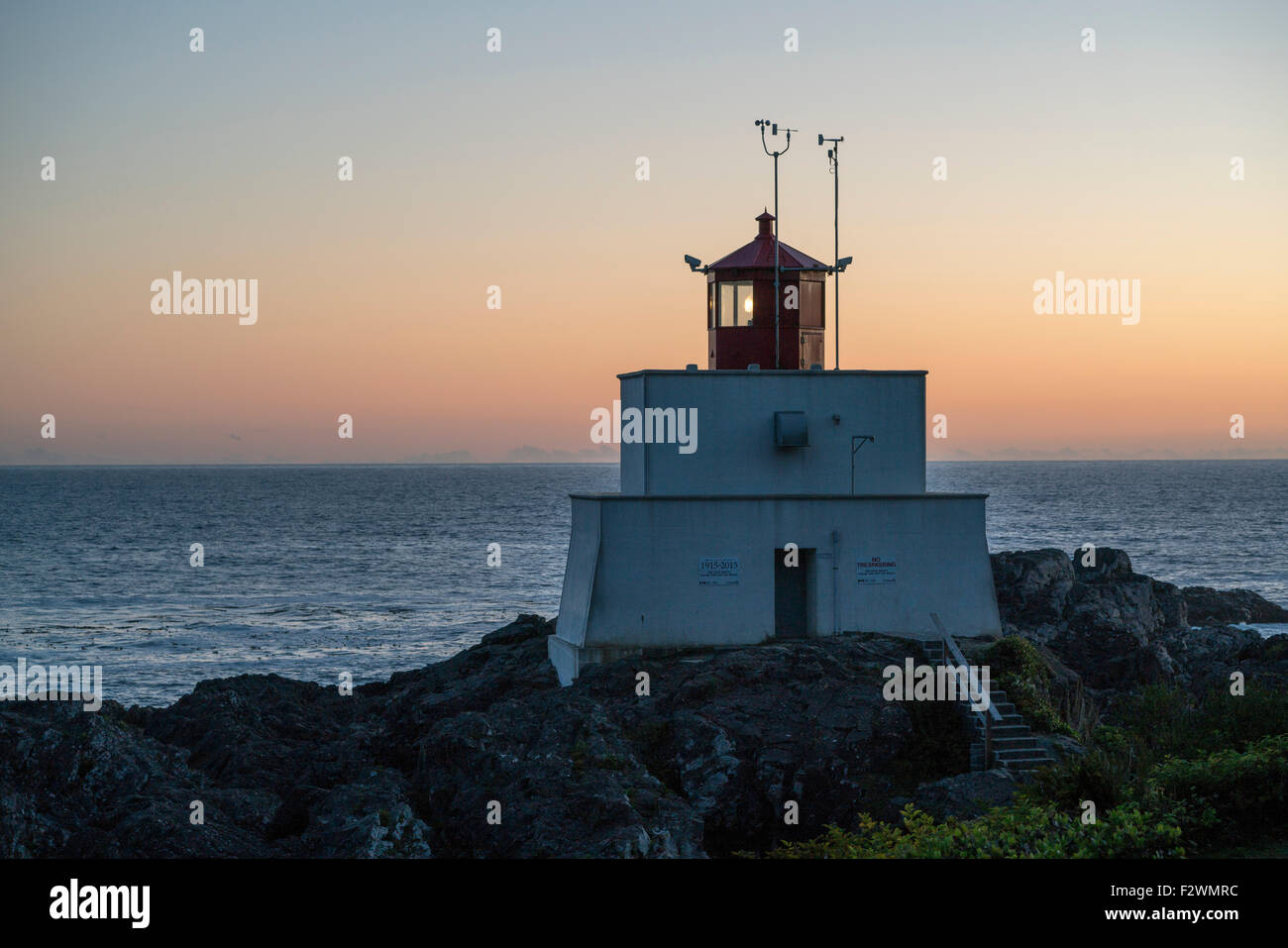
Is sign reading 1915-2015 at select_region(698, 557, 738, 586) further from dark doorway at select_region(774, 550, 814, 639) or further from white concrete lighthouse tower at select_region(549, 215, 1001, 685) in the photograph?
dark doorway at select_region(774, 550, 814, 639)

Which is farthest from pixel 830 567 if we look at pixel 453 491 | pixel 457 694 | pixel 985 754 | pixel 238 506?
pixel 453 491

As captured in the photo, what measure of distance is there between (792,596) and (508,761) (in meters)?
8.74

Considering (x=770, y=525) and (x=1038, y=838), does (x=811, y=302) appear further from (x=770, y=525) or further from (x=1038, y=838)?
(x=1038, y=838)

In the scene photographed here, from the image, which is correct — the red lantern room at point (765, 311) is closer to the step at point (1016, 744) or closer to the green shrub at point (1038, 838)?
the step at point (1016, 744)

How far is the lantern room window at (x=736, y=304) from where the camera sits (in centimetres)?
2419

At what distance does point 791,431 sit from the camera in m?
22.5

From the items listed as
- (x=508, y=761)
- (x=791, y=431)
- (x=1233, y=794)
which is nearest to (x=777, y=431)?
(x=791, y=431)

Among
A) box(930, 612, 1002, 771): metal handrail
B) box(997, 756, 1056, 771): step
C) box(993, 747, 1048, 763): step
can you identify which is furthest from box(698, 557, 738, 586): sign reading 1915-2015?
box(997, 756, 1056, 771): step

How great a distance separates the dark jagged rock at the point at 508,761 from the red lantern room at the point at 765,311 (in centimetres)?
592

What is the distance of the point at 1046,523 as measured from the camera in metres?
93.8

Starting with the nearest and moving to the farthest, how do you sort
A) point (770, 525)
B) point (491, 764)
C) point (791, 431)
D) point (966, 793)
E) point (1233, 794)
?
point (1233, 794) < point (491, 764) < point (966, 793) < point (770, 525) < point (791, 431)

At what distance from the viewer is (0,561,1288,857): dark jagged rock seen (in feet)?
43.1

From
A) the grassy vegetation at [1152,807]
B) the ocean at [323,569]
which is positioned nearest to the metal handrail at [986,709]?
the grassy vegetation at [1152,807]
